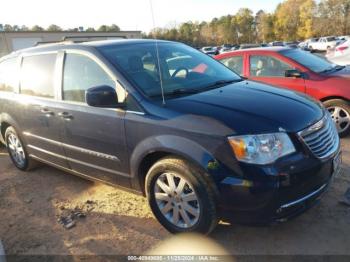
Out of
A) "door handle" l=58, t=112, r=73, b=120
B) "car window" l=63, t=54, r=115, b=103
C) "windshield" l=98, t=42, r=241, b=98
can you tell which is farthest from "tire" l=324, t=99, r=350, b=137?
"door handle" l=58, t=112, r=73, b=120

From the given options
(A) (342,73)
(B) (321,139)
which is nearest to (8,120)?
(B) (321,139)

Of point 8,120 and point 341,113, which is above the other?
point 8,120

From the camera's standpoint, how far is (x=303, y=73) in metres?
6.00

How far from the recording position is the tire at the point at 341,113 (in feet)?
18.6

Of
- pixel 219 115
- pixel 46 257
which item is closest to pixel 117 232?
pixel 46 257

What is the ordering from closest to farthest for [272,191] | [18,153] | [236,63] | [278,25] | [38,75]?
[272,191] → [38,75] → [18,153] → [236,63] → [278,25]

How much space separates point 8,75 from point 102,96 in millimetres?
2731

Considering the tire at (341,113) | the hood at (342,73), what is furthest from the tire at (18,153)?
the hood at (342,73)

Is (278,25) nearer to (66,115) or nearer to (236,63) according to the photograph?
(236,63)

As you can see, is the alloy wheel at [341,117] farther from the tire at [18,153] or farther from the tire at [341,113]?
the tire at [18,153]

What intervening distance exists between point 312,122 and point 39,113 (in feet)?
10.4

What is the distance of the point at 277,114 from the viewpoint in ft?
9.77

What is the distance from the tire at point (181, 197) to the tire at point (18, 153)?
2.66 meters

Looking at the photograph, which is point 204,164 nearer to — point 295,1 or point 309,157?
point 309,157
